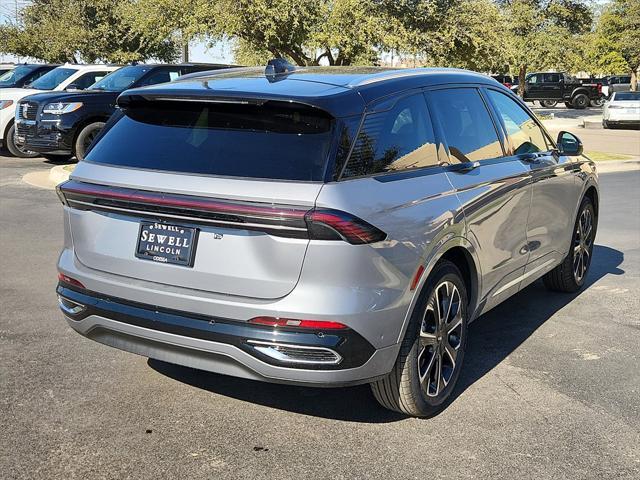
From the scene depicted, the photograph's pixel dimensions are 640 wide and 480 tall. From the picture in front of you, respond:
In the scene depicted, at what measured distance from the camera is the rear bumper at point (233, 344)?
3.26 meters

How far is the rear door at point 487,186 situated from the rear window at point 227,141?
1.03 metres

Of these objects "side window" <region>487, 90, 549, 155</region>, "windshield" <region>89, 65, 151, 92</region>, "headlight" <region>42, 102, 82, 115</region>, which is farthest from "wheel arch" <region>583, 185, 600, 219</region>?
"headlight" <region>42, 102, 82, 115</region>

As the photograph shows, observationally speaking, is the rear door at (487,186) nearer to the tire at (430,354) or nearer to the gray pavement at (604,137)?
the tire at (430,354)

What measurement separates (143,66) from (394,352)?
40.3 ft

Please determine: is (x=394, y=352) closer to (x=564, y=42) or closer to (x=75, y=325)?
(x=75, y=325)

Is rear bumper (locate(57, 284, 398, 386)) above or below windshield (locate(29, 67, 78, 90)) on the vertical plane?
above

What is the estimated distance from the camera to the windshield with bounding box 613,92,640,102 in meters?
27.9

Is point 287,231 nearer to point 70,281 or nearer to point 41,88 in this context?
point 70,281

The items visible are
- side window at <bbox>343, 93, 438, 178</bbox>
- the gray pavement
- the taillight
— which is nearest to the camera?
the taillight

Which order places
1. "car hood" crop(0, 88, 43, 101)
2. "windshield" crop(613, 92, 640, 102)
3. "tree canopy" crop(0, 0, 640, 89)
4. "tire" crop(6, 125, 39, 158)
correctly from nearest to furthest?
1. "car hood" crop(0, 88, 43, 101)
2. "tire" crop(6, 125, 39, 158)
3. "tree canopy" crop(0, 0, 640, 89)
4. "windshield" crop(613, 92, 640, 102)

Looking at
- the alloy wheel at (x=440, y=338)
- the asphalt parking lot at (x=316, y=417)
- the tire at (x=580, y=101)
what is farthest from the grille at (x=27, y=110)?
the tire at (x=580, y=101)

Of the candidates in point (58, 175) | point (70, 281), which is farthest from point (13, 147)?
point (70, 281)

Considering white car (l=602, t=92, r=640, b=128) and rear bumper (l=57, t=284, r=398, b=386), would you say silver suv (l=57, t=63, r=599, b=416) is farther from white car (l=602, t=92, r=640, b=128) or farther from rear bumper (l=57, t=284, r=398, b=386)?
white car (l=602, t=92, r=640, b=128)

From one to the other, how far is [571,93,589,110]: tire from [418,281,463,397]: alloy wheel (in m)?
44.4
